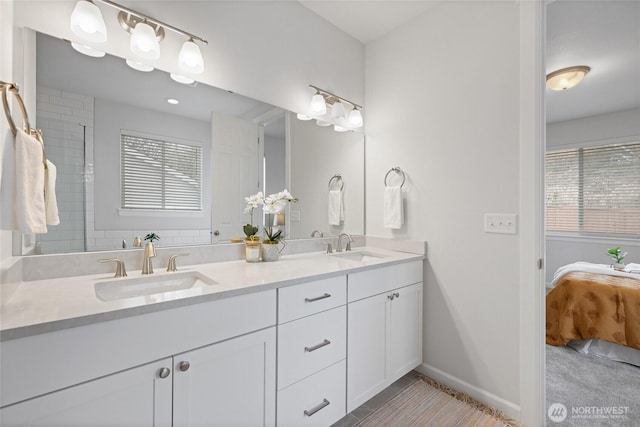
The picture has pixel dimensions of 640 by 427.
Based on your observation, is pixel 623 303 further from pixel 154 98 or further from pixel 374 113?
pixel 154 98

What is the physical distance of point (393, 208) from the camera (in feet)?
7.11

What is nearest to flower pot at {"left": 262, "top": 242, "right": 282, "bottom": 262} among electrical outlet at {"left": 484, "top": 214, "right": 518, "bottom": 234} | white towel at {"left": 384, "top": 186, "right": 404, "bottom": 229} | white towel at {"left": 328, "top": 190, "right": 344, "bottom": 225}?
white towel at {"left": 328, "top": 190, "right": 344, "bottom": 225}

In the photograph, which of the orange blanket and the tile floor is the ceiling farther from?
the tile floor

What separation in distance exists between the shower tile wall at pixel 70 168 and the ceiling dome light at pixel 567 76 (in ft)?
12.0

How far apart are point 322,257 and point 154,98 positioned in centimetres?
132

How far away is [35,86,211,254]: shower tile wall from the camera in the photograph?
119cm

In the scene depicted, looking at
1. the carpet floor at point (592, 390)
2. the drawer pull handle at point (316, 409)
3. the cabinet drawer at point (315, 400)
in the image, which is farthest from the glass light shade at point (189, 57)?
the carpet floor at point (592, 390)

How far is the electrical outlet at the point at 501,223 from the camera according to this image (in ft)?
5.39

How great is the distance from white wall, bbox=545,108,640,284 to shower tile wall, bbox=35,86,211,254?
5.41 meters

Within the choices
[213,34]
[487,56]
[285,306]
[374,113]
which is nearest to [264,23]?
[213,34]

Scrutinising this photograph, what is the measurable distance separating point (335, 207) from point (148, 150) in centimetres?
134

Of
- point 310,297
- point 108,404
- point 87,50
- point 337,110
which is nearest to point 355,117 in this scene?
point 337,110

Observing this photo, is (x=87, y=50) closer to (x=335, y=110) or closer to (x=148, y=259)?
(x=148, y=259)

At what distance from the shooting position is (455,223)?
1.90m
